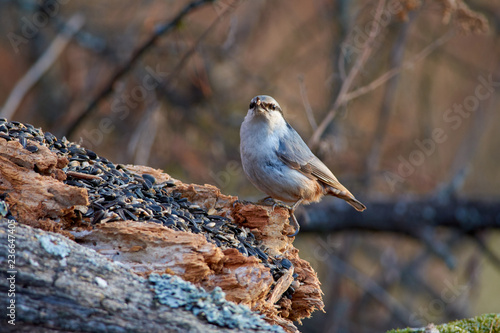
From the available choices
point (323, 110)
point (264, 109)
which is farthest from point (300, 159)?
point (323, 110)

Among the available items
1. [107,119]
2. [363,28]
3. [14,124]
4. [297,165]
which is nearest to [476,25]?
[297,165]

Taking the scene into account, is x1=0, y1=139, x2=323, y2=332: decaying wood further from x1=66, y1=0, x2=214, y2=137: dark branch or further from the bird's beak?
x1=66, y1=0, x2=214, y2=137: dark branch

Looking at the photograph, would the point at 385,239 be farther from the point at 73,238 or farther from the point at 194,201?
the point at 73,238

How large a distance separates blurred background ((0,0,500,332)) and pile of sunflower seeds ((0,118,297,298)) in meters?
2.64

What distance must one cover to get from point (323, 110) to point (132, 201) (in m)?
4.92

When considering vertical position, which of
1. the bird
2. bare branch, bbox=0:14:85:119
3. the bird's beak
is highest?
bare branch, bbox=0:14:85:119

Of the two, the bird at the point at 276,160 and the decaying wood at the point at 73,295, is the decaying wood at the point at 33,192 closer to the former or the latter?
the decaying wood at the point at 73,295

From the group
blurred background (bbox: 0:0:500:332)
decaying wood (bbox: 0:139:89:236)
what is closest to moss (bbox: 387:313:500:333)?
decaying wood (bbox: 0:139:89:236)

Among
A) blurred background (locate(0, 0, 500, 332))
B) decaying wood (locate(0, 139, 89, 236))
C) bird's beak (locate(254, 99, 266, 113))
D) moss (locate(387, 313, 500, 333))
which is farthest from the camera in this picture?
blurred background (locate(0, 0, 500, 332))

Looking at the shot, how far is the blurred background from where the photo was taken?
6.41m

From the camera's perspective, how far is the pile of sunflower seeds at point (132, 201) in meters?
2.83

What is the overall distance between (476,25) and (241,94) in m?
3.62

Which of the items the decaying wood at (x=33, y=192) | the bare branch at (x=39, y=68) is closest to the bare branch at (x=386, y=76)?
the decaying wood at (x=33, y=192)

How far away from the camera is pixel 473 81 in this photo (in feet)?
27.6
